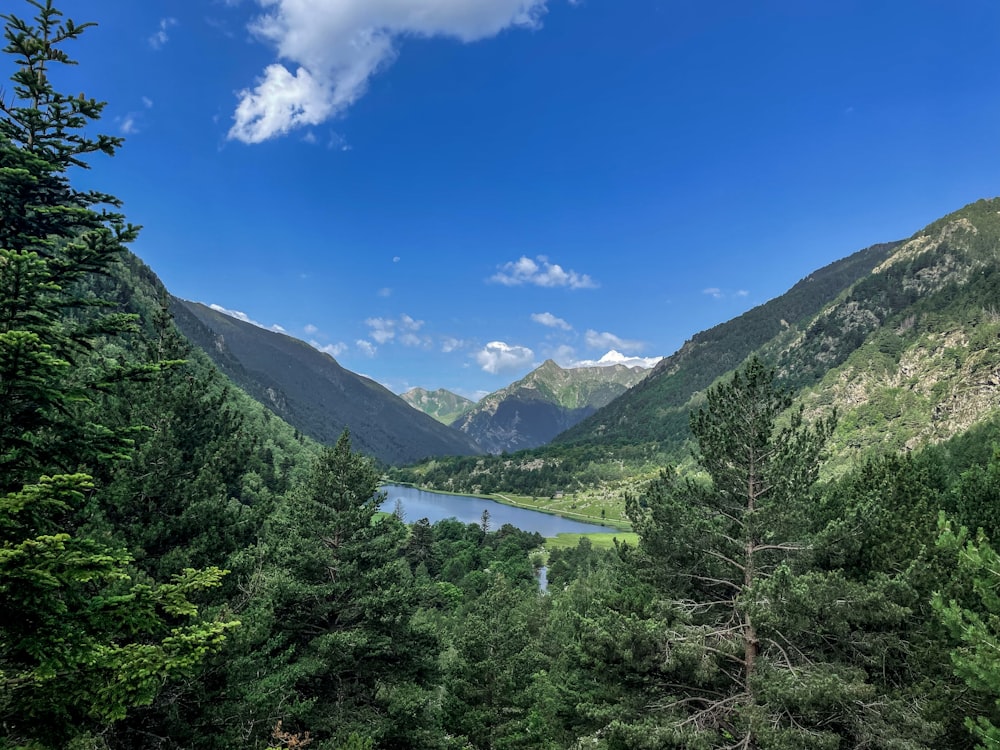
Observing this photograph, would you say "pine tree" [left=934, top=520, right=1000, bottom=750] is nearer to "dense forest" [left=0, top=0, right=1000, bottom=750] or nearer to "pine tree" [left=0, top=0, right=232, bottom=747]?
"dense forest" [left=0, top=0, right=1000, bottom=750]

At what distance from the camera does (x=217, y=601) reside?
15211 millimetres

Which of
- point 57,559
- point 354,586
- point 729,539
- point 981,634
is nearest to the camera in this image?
point 57,559

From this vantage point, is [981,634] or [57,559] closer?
[57,559]

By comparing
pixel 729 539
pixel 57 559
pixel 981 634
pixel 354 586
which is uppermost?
pixel 57 559

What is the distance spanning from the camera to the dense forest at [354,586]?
20.5ft

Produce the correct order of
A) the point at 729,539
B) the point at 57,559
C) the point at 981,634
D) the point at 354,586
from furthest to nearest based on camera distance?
the point at 354,586 < the point at 729,539 < the point at 981,634 < the point at 57,559

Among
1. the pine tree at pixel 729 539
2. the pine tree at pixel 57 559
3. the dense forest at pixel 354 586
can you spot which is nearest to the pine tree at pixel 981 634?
the dense forest at pixel 354 586

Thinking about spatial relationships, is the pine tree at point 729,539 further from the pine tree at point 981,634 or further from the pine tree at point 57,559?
the pine tree at point 57,559

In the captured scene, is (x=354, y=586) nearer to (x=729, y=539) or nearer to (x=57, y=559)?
(x=729, y=539)

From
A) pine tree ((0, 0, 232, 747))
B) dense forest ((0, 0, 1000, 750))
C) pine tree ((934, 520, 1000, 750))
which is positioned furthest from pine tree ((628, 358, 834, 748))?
pine tree ((0, 0, 232, 747))

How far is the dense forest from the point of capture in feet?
20.5

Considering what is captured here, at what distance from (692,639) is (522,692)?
1220 cm

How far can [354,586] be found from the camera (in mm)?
19312

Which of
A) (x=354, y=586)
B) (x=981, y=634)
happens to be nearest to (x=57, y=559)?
(x=981, y=634)
